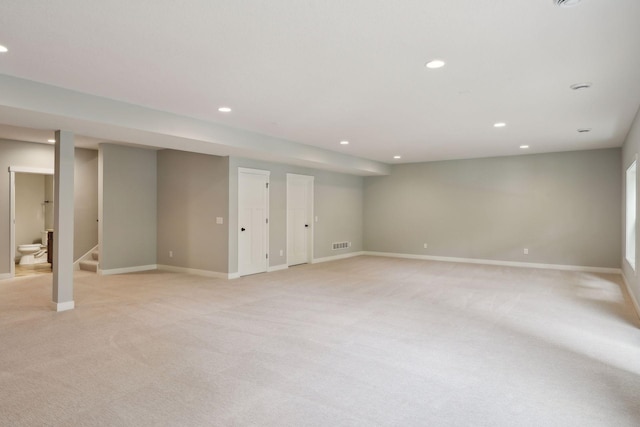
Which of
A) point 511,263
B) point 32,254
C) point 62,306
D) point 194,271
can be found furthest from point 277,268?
point 32,254

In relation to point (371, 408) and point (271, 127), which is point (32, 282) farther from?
point (371, 408)

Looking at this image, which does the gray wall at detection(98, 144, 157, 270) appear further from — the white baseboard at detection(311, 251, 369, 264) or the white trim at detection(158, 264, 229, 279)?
the white baseboard at detection(311, 251, 369, 264)

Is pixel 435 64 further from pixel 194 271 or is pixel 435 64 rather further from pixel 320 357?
pixel 194 271

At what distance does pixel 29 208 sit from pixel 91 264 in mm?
3568

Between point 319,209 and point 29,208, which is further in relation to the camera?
point 29,208

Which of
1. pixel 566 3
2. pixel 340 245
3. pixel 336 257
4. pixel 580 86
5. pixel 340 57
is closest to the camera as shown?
pixel 566 3

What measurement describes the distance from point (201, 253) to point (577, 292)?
667 cm

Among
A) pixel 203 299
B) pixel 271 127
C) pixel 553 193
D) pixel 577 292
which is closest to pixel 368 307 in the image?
pixel 203 299

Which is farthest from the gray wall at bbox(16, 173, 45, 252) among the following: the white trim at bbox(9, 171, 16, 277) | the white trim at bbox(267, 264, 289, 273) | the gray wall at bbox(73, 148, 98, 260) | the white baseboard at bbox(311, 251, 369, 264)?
the white baseboard at bbox(311, 251, 369, 264)

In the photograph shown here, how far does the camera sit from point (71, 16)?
258 cm

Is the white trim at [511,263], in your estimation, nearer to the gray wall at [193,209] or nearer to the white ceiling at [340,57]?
the white ceiling at [340,57]

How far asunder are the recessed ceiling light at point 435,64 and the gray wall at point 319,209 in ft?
15.1

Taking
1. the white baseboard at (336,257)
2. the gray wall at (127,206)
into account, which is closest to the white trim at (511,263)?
the white baseboard at (336,257)

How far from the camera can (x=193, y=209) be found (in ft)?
25.4
